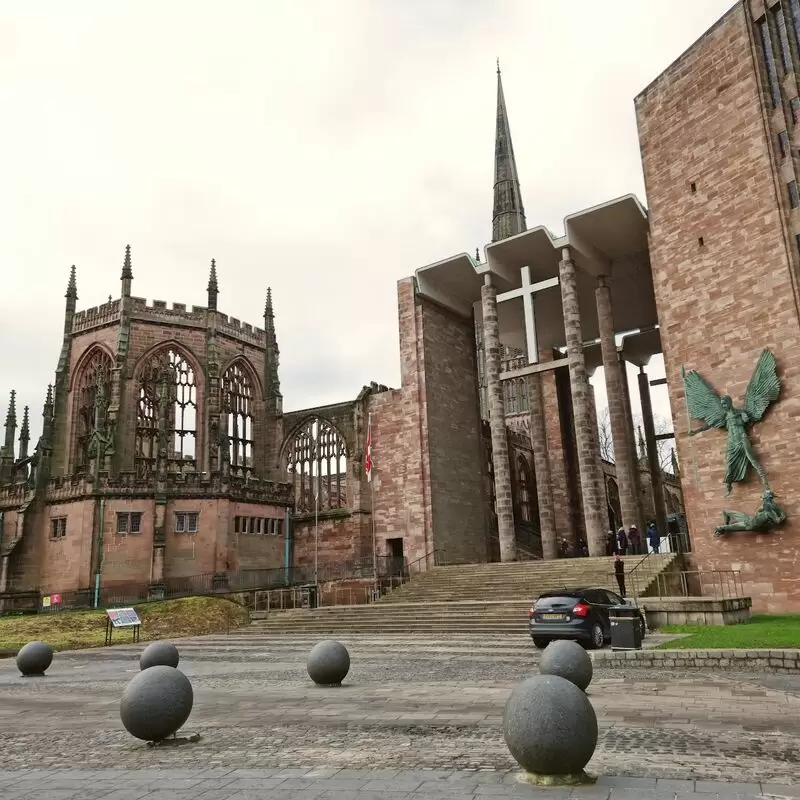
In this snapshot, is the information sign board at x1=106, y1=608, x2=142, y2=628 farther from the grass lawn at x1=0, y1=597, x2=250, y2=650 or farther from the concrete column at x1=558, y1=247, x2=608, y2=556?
the concrete column at x1=558, y1=247, x2=608, y2=556

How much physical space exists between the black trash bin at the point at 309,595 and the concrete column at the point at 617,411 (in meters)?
13.6

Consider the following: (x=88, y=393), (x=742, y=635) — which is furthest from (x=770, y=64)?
(x=88, y=393)

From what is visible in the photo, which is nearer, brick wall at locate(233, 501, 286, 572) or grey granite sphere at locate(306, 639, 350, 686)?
grey granite sphere at locate(306, 639, 350, 686)

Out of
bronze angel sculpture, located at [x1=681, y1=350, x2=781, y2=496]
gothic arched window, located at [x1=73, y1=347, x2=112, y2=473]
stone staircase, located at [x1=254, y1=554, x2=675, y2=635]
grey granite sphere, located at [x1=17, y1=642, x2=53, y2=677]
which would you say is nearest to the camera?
grey granite sphere, located at [x1=17, y1=642, x2=53, y2=677]

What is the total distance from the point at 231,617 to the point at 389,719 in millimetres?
22441

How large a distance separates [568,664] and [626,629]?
4968 mm

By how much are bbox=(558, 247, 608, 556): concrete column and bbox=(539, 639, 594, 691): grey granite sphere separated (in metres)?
20.7

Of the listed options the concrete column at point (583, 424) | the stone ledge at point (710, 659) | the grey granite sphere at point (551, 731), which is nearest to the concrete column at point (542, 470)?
the concrete column at point (583, 424)

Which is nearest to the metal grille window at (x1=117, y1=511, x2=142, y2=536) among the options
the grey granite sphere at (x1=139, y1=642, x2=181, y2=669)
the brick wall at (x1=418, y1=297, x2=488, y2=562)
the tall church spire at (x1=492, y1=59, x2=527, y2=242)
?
the brick wall at (x1=418, y1=297, x2=488, y2=562)

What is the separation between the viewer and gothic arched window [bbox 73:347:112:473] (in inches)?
1681

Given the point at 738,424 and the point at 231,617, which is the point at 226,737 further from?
the point at 231,617

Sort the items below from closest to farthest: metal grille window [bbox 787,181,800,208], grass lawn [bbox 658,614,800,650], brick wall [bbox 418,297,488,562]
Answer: grass lawn [bbox 658,614,800,650] < metal grille window [bbox 787,181,800,208] < brick wall [bbox 418,297,488,562]

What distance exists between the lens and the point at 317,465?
46500mm

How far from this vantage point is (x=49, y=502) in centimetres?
3778
